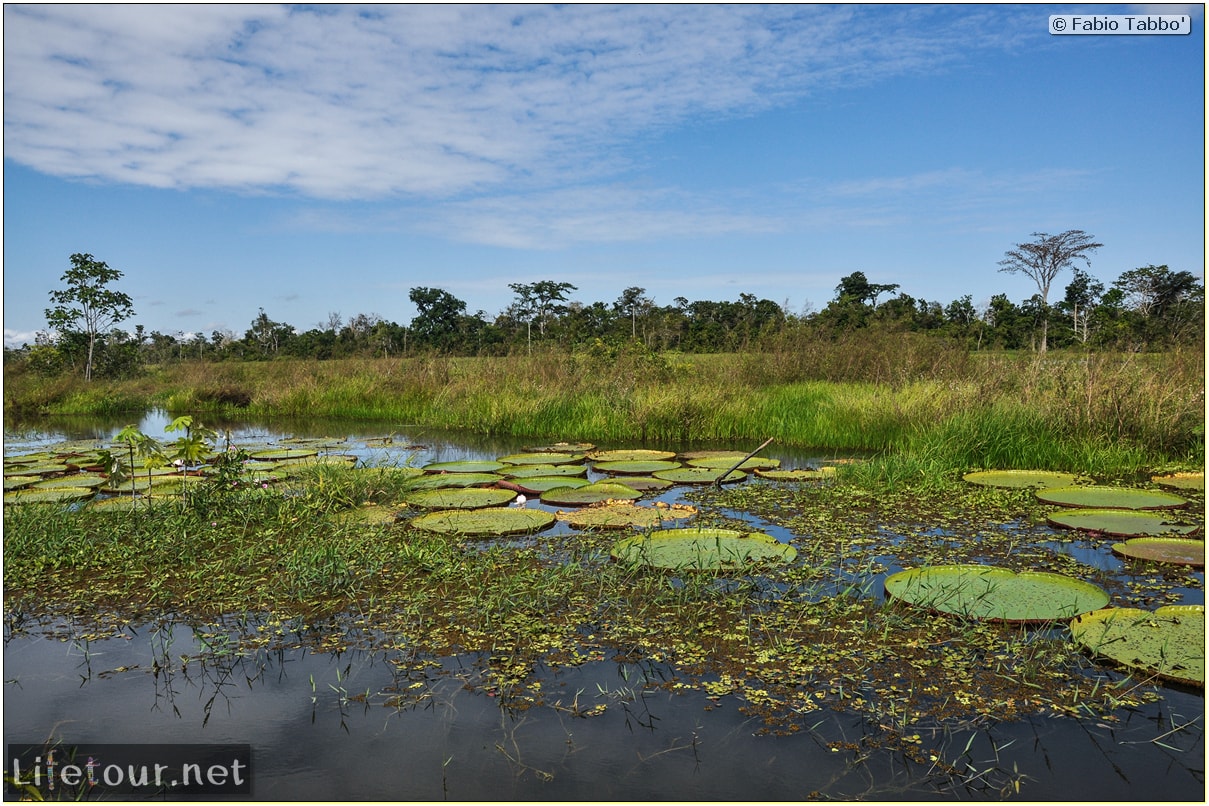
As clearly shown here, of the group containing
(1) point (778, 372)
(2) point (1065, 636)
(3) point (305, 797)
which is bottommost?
(3) point (305, 797)

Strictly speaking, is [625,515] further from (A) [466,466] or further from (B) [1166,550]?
(B) [1166,550]

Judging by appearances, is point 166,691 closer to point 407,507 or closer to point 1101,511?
point 407,507

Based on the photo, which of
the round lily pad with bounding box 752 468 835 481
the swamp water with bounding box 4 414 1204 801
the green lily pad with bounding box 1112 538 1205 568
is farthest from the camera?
the round lily pad with bounding box 752 468 835 481

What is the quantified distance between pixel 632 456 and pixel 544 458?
82 centimetres

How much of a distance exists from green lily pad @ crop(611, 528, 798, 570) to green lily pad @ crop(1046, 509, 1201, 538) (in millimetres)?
1734

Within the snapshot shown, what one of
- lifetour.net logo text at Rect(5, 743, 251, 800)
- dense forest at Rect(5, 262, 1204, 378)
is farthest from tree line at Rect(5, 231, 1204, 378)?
lifetour.net logo text at Rect(5, 743, 251, 800)

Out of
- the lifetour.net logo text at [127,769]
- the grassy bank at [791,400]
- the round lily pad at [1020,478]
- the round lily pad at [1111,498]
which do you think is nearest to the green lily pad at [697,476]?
the grassy bank at [791,400]

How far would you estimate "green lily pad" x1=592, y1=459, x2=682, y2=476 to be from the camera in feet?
20.7

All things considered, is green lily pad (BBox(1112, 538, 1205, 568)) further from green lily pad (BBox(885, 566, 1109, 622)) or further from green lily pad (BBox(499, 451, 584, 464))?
green lily pad (BBox(499, 451, 584, 464))

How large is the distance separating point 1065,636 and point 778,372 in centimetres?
934

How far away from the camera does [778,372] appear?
12.0 meters

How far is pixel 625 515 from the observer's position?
4.70 meters

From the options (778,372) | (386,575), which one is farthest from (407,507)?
(778,372)

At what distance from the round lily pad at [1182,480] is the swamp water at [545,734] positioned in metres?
3.70
